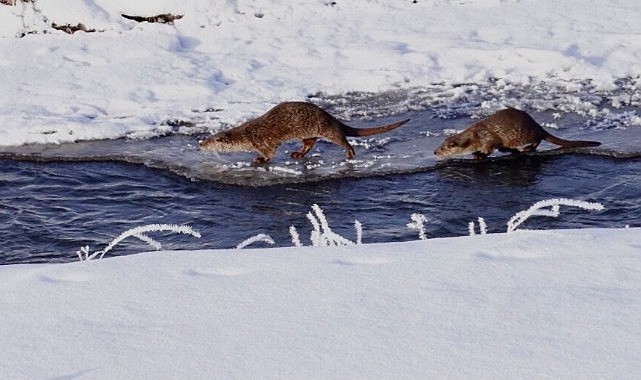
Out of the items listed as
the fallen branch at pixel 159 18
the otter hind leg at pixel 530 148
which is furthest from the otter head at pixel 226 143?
the fallen branch at pixel 159 18

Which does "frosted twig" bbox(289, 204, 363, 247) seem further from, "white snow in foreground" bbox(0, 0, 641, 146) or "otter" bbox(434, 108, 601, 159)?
"white snow in foreground" bbox(0, 0, 641, 146)

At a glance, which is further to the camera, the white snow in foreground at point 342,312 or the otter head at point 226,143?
the otter head at point 226,143

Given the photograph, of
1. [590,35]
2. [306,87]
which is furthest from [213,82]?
[590,35]

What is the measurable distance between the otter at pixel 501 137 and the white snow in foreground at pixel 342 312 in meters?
4.07

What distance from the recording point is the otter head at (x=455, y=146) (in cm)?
796

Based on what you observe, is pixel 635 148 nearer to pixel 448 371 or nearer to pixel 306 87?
pixel 306 87

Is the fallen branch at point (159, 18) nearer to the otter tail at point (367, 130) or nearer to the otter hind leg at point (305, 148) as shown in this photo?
the otter hind leg at point (305, 148)

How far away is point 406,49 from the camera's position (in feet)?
39.9

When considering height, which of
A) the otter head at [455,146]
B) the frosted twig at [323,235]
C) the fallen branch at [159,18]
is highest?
the fallen branch at [159,18]

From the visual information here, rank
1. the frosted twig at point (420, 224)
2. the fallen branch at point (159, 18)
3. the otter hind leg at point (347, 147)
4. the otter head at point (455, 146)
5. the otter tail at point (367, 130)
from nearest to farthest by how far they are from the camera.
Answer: the frosted twig at point (420, 224) < the otter head at point (455, 146) < the otter hind leg at point (347, 147) < the otter tail at point (367, 130) < the fallen branch at point (159, 18)

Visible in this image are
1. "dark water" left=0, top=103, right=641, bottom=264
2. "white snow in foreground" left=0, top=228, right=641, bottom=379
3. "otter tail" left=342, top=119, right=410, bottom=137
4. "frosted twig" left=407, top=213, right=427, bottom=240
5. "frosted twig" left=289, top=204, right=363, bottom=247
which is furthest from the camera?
"otter tail" left=342, top=119, right=410, bottom=137

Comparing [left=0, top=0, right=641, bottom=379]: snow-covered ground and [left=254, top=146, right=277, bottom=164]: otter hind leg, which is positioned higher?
[left=254, top=146, right=277, bottom=164]: otter hind leg

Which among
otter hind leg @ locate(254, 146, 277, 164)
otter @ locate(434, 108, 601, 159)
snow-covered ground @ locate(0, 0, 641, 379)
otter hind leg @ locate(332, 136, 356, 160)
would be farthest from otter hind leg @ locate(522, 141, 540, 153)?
snow-covered ground @ locate(0, 0, 641, 379)

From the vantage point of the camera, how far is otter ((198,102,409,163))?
8.28 meters
